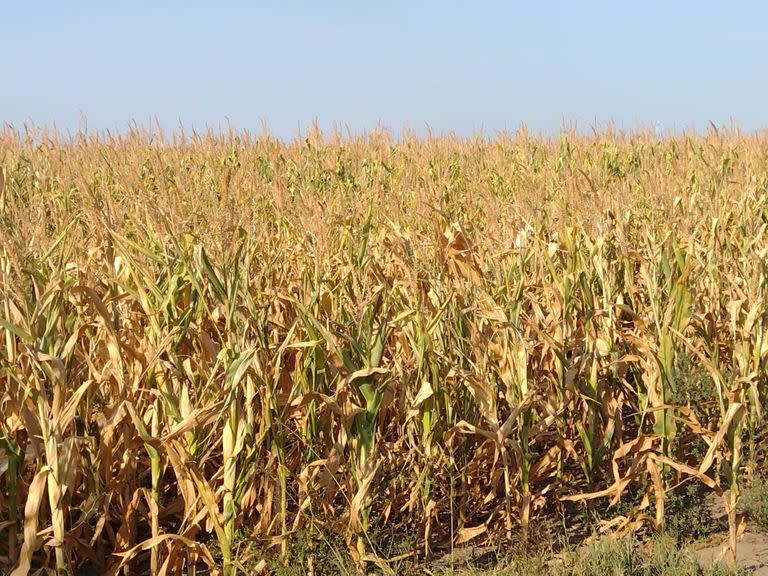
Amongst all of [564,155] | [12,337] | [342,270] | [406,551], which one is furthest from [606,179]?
[12,337]

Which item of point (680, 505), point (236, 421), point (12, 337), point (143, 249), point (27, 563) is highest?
point (143, 249)

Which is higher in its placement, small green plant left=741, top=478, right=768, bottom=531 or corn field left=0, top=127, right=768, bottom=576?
corn field left=0, top=127, right=768, bottom=576

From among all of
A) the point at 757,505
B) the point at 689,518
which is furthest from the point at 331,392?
the point at 757,505

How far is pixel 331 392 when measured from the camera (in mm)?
3053

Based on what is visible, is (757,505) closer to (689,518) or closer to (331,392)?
(689,518)

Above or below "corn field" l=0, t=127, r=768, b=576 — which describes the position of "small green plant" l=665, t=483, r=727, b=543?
below

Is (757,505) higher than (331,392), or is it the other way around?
(331,392)

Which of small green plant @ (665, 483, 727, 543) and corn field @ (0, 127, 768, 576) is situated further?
small green plant @ (665, 483, 727, 543)

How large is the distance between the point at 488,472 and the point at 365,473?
736mm

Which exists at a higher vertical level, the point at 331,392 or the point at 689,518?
the point at 331,392

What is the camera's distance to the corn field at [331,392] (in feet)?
8.44

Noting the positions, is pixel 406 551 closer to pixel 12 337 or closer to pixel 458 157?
pixel 12 337

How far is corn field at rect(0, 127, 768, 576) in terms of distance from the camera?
8.44 feet

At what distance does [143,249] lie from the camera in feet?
9.36
